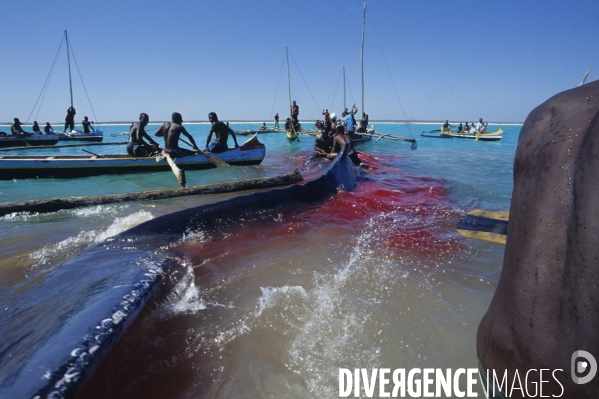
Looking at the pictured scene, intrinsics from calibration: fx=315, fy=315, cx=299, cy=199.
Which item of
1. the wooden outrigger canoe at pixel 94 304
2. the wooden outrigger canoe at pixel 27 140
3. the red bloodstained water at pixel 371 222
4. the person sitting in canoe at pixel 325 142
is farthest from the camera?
the wooden outrigger canoe at pixel 27 140

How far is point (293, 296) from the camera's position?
9.04 ft

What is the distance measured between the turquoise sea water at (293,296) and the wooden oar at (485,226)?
17 centimetres

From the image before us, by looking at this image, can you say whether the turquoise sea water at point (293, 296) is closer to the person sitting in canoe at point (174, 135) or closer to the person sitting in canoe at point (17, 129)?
the person sitting in canoe at point (174, 135)

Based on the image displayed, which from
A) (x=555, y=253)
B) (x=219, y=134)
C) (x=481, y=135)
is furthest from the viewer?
(x=481, y=135)

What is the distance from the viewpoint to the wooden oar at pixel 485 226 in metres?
4.28

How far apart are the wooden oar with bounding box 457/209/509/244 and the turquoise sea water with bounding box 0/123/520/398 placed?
6.5 inches

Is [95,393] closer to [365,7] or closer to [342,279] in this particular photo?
[342,279]

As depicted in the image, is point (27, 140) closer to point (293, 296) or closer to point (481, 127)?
point (293, 296)

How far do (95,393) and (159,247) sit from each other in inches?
81.8

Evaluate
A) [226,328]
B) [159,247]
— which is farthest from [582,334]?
[159,247]

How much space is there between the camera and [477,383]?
1888mm

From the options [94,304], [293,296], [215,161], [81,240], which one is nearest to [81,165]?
[215,161]

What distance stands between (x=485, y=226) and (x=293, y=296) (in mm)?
3410

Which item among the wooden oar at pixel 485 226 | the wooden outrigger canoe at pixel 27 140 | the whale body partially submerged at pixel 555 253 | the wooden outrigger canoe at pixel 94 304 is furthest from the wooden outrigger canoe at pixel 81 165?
the wooden outrigger canoe at pixel 27 140
